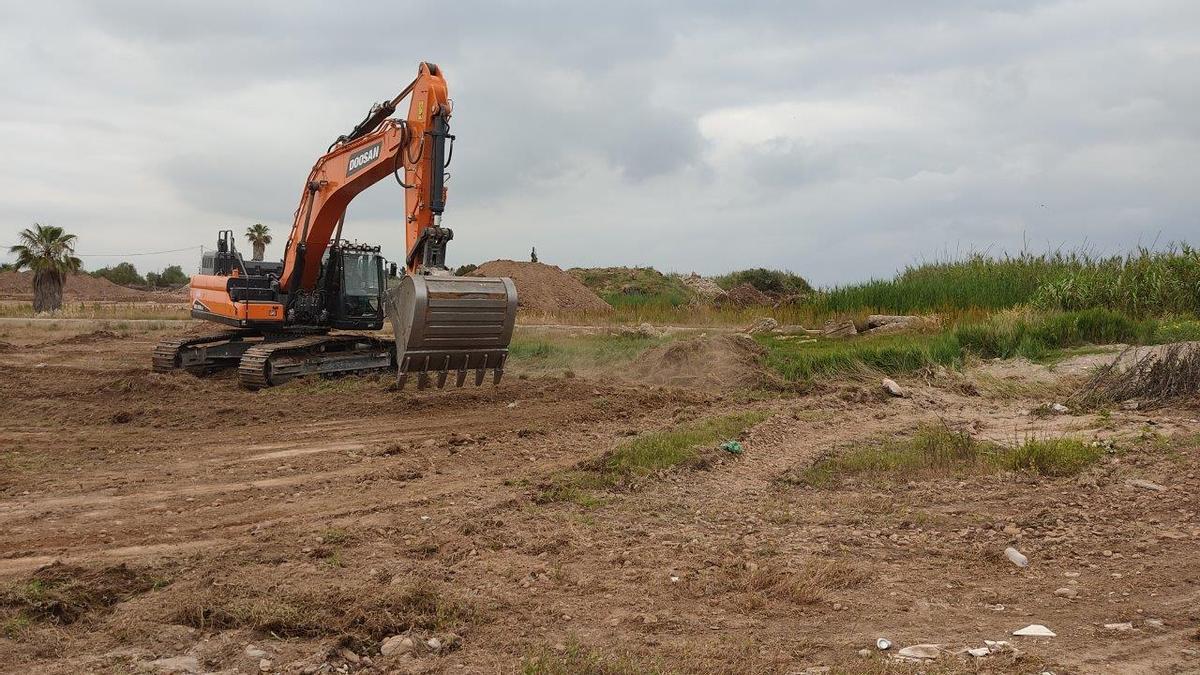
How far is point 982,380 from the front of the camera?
47.8 feet

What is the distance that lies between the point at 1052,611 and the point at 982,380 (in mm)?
10157

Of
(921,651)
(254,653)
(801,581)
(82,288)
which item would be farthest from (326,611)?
(82,288)

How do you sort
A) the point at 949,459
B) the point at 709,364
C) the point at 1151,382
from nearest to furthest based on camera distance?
the point at 949,459 < the point at 1151,382 < the point at 709,364

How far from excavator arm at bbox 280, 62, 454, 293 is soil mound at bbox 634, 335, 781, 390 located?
218 inches

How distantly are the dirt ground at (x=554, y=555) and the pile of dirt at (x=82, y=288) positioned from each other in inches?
2271

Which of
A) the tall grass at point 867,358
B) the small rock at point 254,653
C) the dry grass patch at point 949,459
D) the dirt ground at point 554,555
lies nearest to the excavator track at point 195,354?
the dirt ground at point 554,555

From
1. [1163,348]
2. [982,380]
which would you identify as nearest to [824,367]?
[982,380]

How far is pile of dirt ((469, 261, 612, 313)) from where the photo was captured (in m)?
32.9

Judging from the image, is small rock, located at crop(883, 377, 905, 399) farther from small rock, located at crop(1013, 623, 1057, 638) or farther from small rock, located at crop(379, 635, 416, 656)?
small rock, located at crop(379, 635, 416, 656)

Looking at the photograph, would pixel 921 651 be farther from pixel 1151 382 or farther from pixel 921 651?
pixel 1151 382

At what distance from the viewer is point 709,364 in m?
16.1

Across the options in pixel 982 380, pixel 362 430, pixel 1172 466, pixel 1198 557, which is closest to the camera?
pixel 1198 557

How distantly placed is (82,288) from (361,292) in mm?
59578

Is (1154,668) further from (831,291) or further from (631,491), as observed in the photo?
(831,291)
